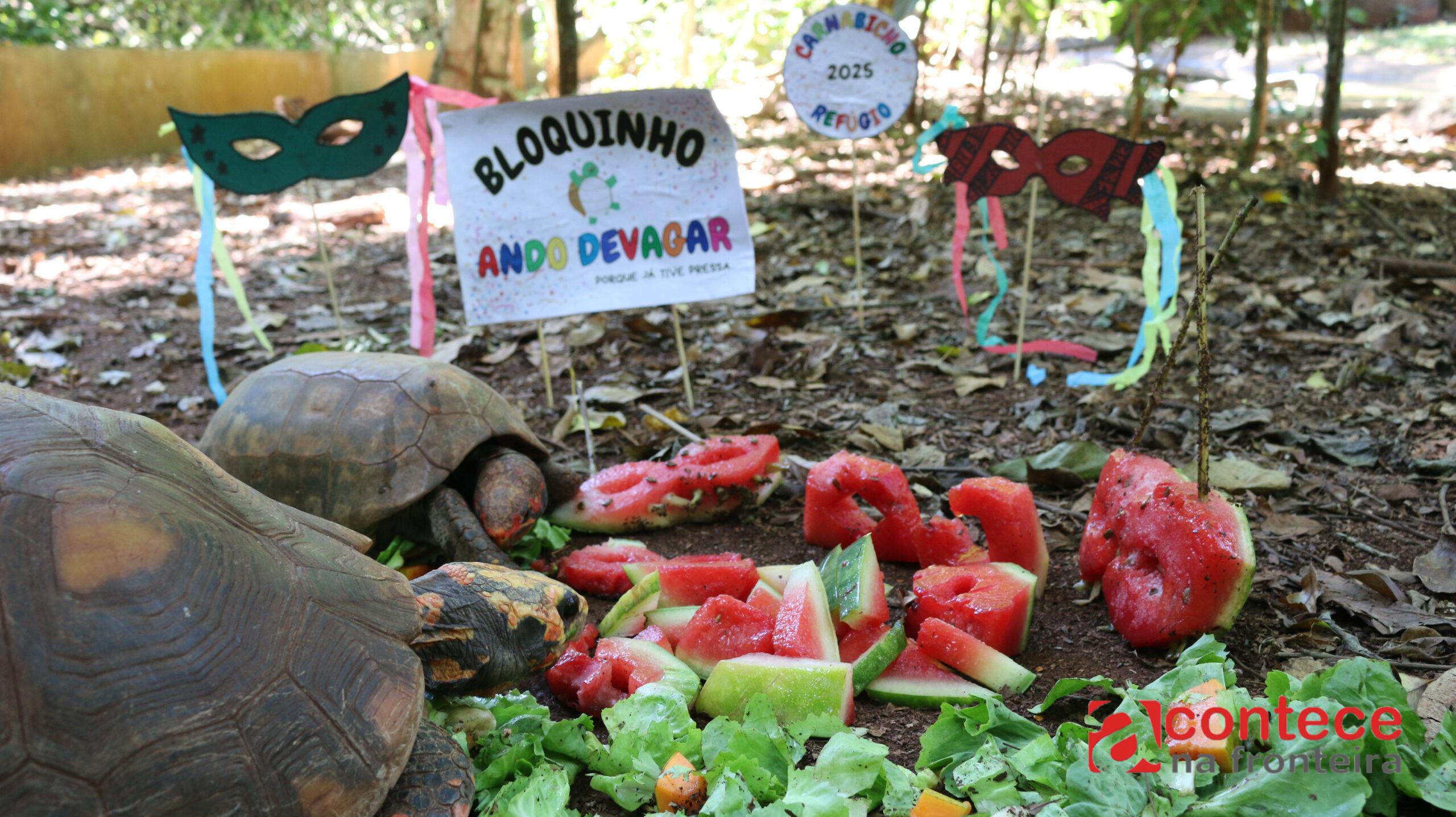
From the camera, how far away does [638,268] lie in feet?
14.2

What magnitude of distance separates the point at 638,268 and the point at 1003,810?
9.38ft

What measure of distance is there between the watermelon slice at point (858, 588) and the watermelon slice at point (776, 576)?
0.14m

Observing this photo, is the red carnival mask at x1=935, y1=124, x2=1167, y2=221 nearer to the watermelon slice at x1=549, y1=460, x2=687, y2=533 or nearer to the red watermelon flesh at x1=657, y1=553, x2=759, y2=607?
the watermelon slice at x1=549, y1=460, x2=687, y2=533

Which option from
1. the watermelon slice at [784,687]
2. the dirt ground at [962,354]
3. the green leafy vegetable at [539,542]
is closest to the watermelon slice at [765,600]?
the watermelon slice at [784,687]

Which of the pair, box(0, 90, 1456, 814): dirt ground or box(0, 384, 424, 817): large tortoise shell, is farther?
box(0, 90, 1456, 814): dirt ground

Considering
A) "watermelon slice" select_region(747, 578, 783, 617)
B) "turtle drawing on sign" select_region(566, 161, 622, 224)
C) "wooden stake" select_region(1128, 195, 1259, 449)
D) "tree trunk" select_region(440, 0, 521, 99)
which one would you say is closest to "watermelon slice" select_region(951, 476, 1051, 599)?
"wooden stake" select_region(1128, 195, 1259, 449)

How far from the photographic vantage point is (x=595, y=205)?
14.1 ft

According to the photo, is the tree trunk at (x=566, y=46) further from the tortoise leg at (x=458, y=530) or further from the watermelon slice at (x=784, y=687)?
the watermelon slice at (x=784, y=687)

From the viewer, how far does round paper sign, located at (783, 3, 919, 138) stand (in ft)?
16.2

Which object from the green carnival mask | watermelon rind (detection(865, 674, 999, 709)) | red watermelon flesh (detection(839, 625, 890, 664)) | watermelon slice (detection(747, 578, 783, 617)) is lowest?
Answer: watermelon rind (detection(865, 674, 999, 709))

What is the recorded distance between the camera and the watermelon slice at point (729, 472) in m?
3.60

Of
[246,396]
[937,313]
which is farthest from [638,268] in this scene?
[937,313]

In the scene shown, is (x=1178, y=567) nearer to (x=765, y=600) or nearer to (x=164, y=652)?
(x=765, y=600)

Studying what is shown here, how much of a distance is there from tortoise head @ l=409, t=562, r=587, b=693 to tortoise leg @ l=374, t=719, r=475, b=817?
0.53ft
